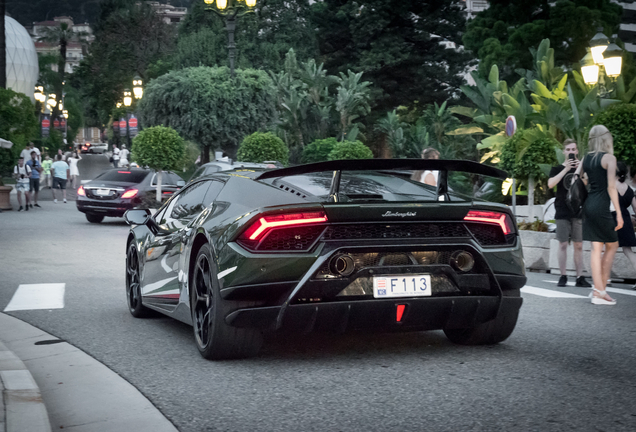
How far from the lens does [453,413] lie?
4664mm

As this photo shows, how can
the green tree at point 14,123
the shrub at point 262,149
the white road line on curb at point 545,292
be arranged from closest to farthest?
the white road line on curb at point 545,292, the shrub at point 262,149, the green tree at point 14,123

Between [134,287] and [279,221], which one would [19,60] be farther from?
[279,221]

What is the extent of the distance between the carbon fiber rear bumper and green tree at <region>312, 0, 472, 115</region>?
1808 inches

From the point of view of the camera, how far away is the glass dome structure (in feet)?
339

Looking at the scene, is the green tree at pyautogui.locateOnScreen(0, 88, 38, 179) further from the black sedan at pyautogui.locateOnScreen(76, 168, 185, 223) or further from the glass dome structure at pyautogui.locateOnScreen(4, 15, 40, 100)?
the glass dome structure at pyautogui.locateOnScreen(4, 15, 40, 100)

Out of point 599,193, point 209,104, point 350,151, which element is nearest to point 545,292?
point 599,193

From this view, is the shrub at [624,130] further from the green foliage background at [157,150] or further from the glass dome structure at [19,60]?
the glass dome structure at [19,60]

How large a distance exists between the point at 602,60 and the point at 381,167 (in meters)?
12.1

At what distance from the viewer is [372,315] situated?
225 inches

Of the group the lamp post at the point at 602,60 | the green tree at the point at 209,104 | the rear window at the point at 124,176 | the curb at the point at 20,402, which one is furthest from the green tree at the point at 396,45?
the curb at the point at 20,402

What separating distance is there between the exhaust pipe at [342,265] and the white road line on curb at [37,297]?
449cm

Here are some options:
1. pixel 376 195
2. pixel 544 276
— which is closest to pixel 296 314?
pixel 376 195

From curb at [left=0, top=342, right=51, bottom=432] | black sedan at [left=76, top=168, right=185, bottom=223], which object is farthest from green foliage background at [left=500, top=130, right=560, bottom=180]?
curb at [left=0, top=342, right=51, bottom=432]

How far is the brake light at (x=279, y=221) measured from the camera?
560 centimetres
